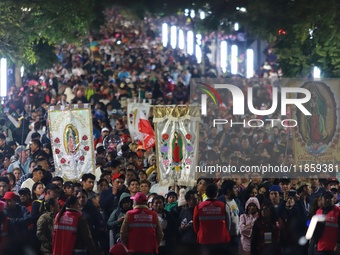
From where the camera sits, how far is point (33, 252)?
12117 millimetres

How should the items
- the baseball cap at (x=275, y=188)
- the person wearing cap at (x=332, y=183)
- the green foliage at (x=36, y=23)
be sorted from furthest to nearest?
the green foliage at (x=36, y=23)
the person wearing cap at (x=332, y=183)
the baseball cap at (x=275, y=188)

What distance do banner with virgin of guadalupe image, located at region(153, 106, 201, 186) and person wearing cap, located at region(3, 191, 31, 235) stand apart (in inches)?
183

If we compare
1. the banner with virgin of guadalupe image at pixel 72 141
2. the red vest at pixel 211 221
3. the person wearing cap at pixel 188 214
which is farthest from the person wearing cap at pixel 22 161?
the red vest at pixel 211 221

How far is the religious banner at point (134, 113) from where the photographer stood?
29.0m

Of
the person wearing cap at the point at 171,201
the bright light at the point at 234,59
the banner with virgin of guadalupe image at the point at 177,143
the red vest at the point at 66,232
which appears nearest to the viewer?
the red vest at the point at 66,232

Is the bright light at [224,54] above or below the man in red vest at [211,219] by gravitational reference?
above

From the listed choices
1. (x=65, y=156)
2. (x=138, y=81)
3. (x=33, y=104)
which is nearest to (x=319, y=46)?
(x=65, y=156)

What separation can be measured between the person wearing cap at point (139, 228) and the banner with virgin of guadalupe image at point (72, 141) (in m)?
5.50

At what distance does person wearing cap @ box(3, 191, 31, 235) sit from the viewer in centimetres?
1772

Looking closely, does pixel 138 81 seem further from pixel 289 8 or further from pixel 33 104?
pixel 289 8

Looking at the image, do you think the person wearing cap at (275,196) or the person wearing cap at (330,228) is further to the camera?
the person wearing cap at (275,196)

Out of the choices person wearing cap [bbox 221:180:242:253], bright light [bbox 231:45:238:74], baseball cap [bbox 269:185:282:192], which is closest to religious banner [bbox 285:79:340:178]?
baseball cap [bbox 269:185:282:192]

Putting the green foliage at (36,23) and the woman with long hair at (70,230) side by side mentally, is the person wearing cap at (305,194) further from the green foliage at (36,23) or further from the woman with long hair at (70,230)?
the green foliage at (36,23)

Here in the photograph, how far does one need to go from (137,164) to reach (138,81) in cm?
1763
